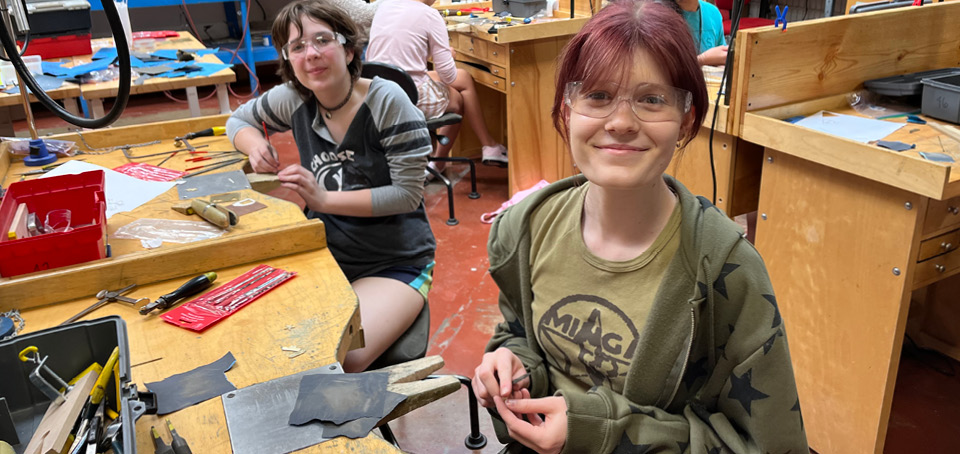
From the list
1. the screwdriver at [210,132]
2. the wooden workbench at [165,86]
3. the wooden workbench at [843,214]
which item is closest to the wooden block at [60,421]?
the screwdriver at [210,132]

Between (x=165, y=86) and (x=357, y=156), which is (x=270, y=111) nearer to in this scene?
(x=357, y=156)

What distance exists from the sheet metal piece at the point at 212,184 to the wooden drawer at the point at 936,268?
1.56m

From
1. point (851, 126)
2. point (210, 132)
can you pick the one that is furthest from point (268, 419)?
point (851, 126)

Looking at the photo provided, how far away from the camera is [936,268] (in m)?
1.63

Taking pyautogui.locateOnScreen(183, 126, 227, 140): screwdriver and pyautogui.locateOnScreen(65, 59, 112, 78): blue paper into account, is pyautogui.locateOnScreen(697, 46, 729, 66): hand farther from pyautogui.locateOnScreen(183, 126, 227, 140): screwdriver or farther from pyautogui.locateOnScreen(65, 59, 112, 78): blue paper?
pyautogui.locateOnScreen(65, 59, 112, 78): blue paper

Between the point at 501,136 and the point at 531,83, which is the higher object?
the point at 531,83

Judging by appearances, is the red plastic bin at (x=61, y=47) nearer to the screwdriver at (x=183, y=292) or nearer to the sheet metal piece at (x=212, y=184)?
the sheet metal piece at (x=212, y=184)

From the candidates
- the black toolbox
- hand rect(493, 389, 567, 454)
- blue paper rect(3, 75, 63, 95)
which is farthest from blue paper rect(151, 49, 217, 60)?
hand rect(493, 389, 567, 454)

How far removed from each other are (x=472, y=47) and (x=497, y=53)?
31cm

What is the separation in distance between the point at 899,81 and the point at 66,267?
2124 mm

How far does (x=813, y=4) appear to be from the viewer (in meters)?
5.56

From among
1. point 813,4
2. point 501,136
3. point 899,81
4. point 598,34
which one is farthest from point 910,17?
point 813,4

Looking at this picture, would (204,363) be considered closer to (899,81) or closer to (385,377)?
(385,377)

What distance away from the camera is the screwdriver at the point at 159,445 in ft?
2.97
